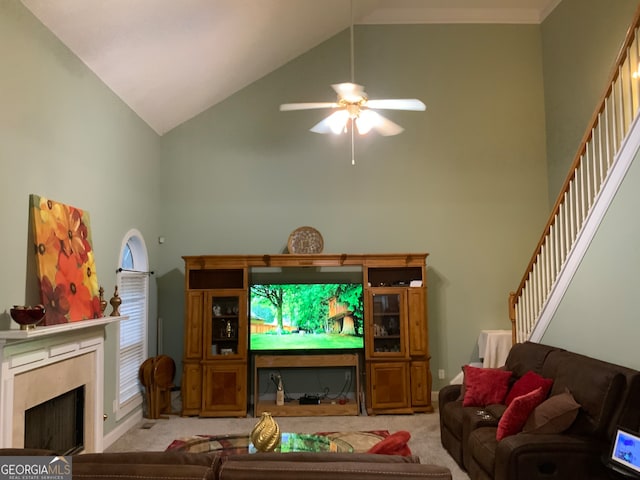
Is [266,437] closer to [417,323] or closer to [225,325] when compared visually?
[225,325]

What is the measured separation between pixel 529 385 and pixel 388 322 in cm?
241

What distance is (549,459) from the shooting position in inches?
122

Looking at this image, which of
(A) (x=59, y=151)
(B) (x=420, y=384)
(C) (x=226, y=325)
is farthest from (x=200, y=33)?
(B) (x=420, y=384)

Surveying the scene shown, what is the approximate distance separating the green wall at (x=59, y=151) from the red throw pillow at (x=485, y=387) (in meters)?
3.46

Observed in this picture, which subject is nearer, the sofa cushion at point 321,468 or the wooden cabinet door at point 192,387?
the sofa cushion at point 321,468

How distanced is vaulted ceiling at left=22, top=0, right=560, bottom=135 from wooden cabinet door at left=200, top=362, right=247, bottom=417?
3.17 m

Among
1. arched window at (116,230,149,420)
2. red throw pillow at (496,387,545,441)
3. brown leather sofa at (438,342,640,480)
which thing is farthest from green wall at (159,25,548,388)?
red throw pillow at (496,387,545,441)

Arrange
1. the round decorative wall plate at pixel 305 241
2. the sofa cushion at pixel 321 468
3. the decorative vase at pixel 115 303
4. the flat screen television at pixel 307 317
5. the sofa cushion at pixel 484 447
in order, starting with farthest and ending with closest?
1. the round decorative wall plate at pixel 305 241
2. the flat screen television at pixel 307 317
3. the decorative vase at pixel 115 303
4. the sofa cushion at pixel 484 447
5. the sofa cushion at pixel 321 468

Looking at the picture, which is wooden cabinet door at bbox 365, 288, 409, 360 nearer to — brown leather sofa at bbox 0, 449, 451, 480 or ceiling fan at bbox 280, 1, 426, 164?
ceiling fan at bbox 280, 1, 426, 164

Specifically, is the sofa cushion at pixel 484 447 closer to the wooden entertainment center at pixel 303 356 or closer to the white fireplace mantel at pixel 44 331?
the wooden entertainment center at pixel 303 356

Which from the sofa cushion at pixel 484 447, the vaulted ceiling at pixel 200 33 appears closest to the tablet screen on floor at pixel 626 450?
the sofa cushion at pixel 484 447

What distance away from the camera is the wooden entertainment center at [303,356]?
19.5 ft

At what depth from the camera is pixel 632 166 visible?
365cm

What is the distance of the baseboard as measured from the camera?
16.0ft
